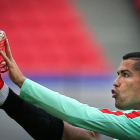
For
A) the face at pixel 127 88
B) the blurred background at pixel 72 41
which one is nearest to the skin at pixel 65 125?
the face at pixel 127 88

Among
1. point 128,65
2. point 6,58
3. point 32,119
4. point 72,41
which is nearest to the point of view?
point 6,58

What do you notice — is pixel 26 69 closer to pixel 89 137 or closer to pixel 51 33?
pixel 51 33

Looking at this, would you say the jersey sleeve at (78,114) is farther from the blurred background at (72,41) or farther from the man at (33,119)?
the blurred background at (72,41)

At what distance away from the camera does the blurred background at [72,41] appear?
2.25 meters

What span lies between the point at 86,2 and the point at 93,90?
69 cm

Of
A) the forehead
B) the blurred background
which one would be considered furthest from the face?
the blurred background

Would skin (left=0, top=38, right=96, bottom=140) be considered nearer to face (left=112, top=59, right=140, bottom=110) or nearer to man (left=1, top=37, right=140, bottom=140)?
man (left=1, top=37, right=140, bottom=140)

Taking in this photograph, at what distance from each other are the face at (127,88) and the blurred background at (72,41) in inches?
36.5

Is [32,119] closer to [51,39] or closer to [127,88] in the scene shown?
[127,88]

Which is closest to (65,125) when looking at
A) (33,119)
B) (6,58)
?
(33,119)

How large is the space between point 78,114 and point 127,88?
293 millimetres

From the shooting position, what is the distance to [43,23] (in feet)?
8.18

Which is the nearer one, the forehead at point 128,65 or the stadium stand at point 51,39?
the forehead at point 128,65

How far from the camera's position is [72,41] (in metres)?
2.41
